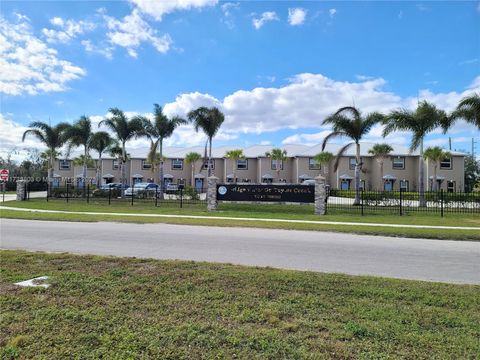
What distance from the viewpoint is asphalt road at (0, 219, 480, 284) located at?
7719 mm

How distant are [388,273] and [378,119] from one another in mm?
22660

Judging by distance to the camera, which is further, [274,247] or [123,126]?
[123,126]

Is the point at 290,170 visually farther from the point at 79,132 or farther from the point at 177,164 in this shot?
the point at 79,132

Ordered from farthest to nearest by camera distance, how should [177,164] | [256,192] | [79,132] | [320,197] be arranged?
[177,164]
[79,132]
[256,192]
[320,197]

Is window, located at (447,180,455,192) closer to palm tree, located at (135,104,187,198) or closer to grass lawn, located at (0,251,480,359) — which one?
palm tree, located at (135,104,187,198)

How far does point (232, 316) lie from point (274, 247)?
5.66 meters

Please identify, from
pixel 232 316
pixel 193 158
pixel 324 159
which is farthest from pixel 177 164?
pixel 232 316

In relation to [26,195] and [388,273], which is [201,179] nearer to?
[26,195]

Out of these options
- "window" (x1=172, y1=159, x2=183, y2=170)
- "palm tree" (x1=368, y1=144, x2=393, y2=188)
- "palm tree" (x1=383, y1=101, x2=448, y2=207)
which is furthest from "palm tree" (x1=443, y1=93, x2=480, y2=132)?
"window" (x1=172, y1=159, x2=183, y2=170)

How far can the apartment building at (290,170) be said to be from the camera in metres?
47.2

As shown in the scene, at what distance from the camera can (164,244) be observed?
10156mm

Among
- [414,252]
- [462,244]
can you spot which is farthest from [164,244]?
[462,244]

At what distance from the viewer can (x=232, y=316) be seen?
4414 millimetres

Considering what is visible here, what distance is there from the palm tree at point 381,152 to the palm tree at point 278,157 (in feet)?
38.3
